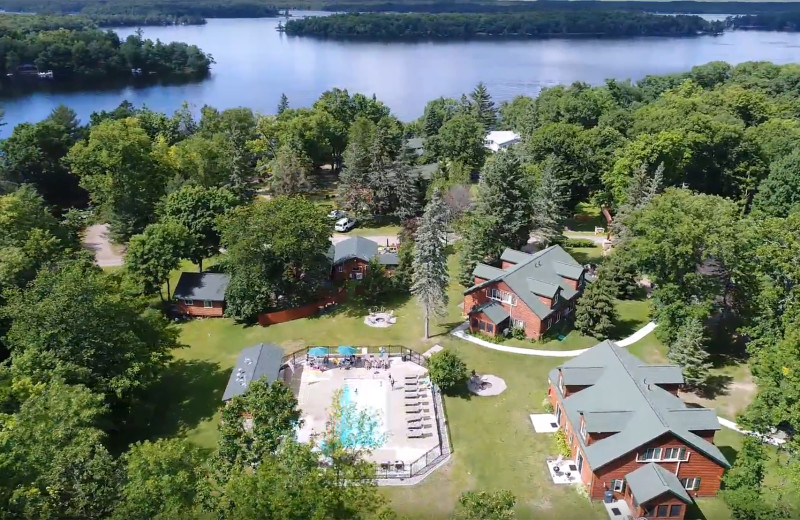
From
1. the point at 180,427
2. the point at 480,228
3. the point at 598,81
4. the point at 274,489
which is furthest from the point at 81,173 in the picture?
the point at 598,81

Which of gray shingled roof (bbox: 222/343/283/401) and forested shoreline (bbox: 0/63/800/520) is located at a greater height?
forested shoreline (bbox: 0/63/800/520)

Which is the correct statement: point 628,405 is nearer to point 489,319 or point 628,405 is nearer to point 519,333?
point 519,333

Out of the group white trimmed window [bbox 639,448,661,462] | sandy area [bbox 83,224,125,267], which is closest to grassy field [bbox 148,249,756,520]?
white trimmed window [bbox 639,448,661,462]

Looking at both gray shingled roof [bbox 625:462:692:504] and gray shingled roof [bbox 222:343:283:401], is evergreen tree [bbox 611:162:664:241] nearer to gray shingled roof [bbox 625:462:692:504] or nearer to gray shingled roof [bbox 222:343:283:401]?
gray shingled roof [bbox 625:462:692:504]

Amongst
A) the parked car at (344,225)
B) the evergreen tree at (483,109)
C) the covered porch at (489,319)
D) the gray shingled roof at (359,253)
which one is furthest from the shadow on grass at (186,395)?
the evergreen tree at (483,109)

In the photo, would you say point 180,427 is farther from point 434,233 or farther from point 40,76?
point 40,76

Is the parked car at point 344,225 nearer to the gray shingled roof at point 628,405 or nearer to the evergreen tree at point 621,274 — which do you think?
the evergreen tree at point 621,274
